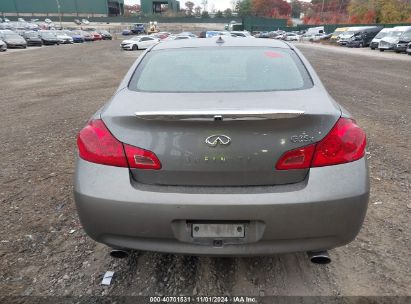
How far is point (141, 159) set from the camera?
221cm

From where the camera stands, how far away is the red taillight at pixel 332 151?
2.17 meters

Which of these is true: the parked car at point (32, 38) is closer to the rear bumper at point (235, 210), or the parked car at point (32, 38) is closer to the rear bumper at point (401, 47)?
the rear bumper at point (401, 47)

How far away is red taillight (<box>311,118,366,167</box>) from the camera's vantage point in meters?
2.19

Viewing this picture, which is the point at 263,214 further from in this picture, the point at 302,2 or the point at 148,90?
the point at 302,2

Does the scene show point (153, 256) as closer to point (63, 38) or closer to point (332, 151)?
point (332, 151)

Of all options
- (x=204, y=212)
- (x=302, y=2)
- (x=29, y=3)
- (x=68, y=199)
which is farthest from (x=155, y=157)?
(x=302, y=2)

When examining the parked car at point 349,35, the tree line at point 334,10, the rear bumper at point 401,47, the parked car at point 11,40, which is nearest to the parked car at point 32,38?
the parked car at point 11,40

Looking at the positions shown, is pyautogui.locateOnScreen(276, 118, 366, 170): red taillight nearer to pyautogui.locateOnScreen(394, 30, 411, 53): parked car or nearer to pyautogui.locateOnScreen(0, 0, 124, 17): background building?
pyautogui.locateOnScreen(394, 30, 411, 53): parked car

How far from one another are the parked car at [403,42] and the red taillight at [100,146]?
30.4 m

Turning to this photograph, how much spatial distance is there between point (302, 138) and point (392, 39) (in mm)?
32126

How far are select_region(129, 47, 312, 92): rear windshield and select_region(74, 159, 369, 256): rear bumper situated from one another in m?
0.82

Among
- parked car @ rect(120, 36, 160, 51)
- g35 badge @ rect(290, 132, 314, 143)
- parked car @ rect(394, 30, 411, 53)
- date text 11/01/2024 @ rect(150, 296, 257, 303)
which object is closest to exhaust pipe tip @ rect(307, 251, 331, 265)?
date text 11/01/2024 @ rect(150, 296, 257, 303)

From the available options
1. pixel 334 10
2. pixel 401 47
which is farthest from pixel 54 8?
pixel 401 47

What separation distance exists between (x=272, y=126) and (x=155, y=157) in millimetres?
719
